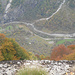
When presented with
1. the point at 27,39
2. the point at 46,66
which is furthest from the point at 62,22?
the point at 46,66

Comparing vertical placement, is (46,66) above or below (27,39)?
above

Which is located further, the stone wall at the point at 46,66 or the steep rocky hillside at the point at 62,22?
the steep rocky hillside at the point at 62,22

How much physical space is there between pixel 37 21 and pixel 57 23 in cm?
1408

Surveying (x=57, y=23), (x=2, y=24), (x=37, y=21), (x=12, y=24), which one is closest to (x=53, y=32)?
(x=57, y=23)

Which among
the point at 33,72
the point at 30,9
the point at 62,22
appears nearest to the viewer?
the point at 33,72

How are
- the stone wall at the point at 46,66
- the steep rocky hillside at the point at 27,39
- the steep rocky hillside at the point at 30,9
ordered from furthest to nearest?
the steep rocky hillside at the point at 30,9 → the steep rocky hillside at the point at 27,39 → the stone wall at the point at 46,66

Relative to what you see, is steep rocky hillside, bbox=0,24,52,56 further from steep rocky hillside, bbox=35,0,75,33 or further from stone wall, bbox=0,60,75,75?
stone wall, bbox=0,60,75,75

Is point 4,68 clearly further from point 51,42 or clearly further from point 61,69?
point 51,42

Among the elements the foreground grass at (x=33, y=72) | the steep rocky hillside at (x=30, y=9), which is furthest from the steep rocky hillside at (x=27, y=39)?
the foreground grass at (x=33, y=72)

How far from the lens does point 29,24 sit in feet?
265

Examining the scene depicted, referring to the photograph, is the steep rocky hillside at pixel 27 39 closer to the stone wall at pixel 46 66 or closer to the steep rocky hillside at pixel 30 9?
the steep rocky hillside at pixel 30 9

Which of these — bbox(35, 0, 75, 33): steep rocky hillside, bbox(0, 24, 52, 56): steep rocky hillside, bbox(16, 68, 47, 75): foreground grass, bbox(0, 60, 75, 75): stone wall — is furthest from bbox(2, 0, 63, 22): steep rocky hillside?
bbox(16, 68, 47, 75): foreground grass

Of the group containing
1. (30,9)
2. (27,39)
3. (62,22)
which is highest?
(30,9)

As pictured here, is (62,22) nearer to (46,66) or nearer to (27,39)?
(27,39)
